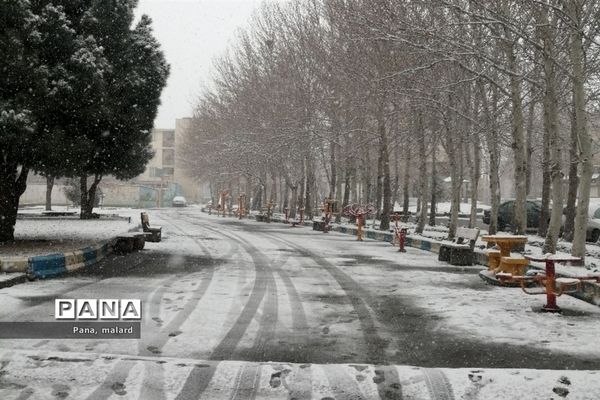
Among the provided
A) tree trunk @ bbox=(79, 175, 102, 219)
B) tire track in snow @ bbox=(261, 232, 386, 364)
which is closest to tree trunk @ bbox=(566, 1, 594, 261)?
tire track in snow @ bbox=(261, 232, 386, 364)

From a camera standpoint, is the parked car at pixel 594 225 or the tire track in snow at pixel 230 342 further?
the parked car at pixel 594 225

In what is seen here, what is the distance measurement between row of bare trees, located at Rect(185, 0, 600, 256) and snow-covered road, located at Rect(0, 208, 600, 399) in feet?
15.9

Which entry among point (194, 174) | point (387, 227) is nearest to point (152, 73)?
point (387, 227)

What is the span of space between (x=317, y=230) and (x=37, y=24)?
17.3m

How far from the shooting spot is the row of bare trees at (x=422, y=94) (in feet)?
45.1

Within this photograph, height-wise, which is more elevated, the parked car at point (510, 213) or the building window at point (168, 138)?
the building window at point (168, 138)

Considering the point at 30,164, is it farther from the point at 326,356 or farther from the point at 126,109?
the point at 326,356

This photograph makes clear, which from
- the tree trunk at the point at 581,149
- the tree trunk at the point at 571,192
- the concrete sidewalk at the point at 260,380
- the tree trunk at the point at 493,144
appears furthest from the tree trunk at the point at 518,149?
the concrete sidewalk at the point at 260,380

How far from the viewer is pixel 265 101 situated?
35.2 m

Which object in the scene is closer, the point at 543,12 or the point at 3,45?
the point at 3,45

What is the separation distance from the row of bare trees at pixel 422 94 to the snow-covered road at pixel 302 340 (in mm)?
4841

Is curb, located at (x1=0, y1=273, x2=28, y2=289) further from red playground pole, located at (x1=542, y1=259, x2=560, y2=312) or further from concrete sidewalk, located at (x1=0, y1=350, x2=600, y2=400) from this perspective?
red playground pole, located at (x1=542, y1=259, x2=560, y2=312)

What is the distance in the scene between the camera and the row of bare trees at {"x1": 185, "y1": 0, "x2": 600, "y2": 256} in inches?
541

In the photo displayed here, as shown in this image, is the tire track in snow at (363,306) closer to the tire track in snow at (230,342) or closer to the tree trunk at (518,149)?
the tire track in snow at (230,342)
